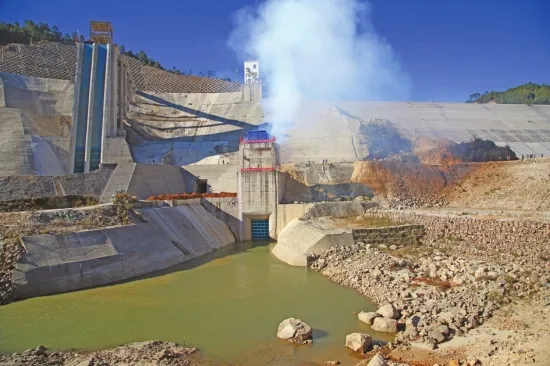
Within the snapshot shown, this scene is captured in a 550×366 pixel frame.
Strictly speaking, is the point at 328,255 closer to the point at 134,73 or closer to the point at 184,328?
the point at 184,328

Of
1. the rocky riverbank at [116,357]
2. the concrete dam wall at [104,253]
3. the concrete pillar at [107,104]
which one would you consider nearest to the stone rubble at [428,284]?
the rocky riverbank at [116,357]

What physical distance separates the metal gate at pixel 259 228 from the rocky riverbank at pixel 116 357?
19013 millimetres

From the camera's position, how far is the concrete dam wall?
15523mm

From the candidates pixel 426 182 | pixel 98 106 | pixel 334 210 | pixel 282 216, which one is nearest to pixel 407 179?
pixel 426 182

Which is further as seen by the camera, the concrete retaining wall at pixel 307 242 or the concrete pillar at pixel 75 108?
the concrete pillar at pixel 75 108

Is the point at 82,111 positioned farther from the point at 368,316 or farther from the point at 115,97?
the point at 368,316

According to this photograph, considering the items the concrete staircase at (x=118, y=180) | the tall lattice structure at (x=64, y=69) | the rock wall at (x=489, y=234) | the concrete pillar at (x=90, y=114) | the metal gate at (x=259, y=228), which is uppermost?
the tall lattice structure at (x=64, y=69)

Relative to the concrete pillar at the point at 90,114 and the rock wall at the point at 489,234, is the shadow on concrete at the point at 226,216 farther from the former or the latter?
the concrete pillar at the point at 90,114

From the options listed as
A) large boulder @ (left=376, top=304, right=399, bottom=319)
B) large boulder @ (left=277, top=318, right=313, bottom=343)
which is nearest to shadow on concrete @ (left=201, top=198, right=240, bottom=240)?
large boulder @ (left=376, top=304, right=399, bottom=319)

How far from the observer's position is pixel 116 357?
1016 cm

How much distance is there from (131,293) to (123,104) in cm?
3165

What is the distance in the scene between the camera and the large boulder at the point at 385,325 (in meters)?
12.1

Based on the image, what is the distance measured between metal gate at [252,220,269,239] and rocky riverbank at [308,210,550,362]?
9083 mm

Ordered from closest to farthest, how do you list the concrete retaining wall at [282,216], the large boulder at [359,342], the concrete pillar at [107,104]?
the large boulder at [359,342], the concrete retaining wall at [282,216], the concrete pillar at [107,104]
